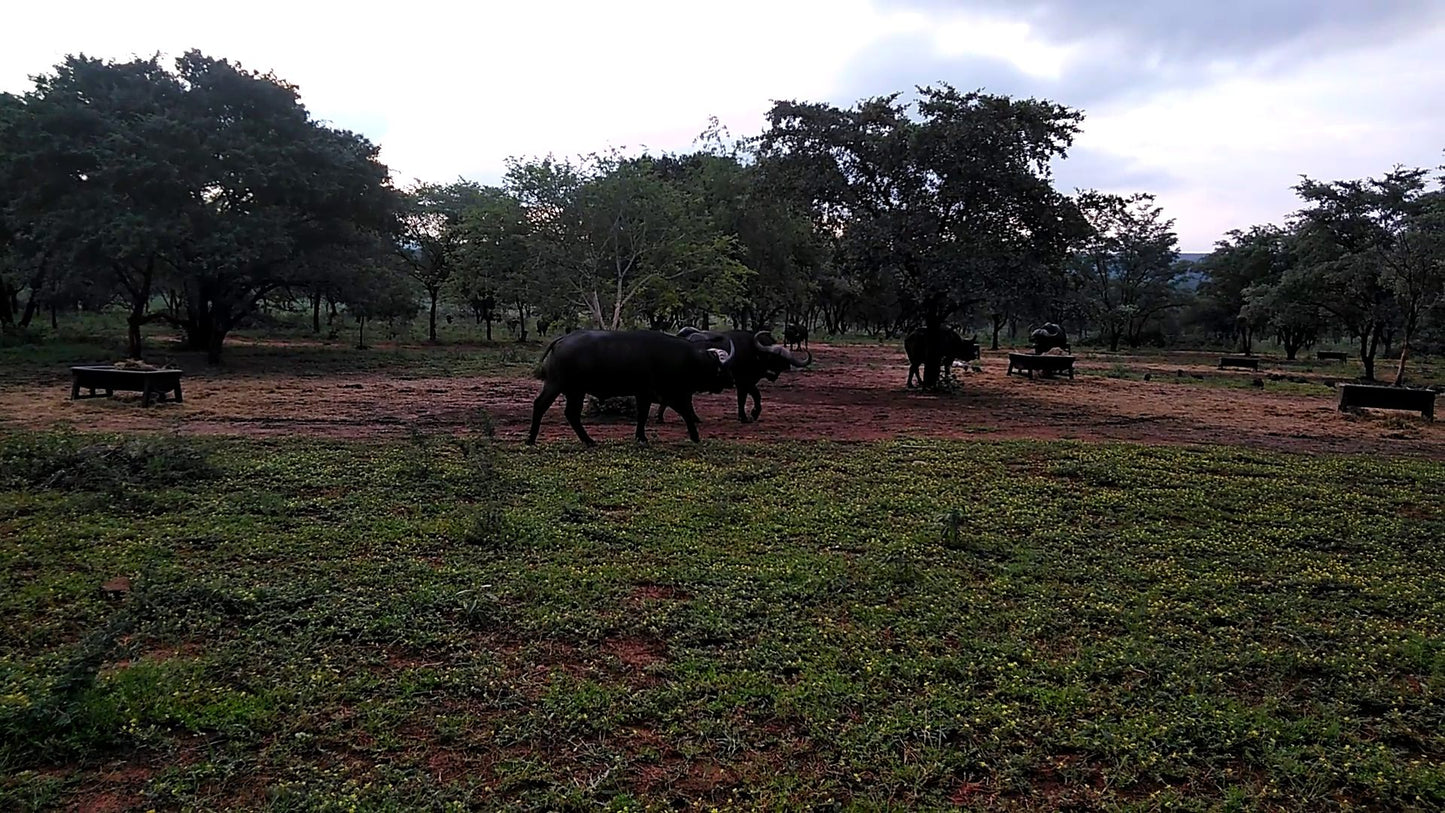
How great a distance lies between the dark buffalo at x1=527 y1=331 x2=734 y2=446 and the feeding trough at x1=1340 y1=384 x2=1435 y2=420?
48.9ft

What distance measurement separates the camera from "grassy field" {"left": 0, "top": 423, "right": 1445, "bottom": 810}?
3.42 meters

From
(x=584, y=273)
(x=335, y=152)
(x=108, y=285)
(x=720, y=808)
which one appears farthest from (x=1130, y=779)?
(x=108, y=285)

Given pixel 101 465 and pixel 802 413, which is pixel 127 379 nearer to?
pixel 101 465

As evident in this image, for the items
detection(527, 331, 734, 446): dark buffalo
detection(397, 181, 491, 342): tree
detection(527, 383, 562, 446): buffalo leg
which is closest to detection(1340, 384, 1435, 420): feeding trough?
detection(527, 331, 734, 446): dark buffalo

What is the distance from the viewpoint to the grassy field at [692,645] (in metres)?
3.42

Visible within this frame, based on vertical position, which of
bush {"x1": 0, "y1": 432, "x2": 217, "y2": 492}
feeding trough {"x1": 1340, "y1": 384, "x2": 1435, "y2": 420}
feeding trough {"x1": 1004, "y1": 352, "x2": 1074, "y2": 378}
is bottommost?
bush {"x1": 0, "y1": 432, "x2": 217, "y2": 492}

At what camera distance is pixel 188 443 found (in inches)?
384

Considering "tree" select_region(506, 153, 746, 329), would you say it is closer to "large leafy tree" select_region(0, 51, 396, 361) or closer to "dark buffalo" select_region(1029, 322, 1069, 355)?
"large leafy tree" select_region(0, 51, 396, 361)

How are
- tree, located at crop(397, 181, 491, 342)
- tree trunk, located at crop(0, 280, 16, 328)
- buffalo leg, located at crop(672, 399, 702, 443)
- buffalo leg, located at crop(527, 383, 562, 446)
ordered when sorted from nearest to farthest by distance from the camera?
1. buffalo leg, located at crop(527, 383, 562, 446)
2. buffalo leg, located at crop(672, 399, 702, 443)
3. tree trunk, located at crop(0, 280, 16, 328)
4. tree, located at crop(397, 181, 491, 342)

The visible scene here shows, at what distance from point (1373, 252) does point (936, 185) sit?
19040 mm

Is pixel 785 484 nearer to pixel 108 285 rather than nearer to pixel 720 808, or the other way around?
pixel 720 808

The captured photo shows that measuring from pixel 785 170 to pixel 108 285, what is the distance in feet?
69.5

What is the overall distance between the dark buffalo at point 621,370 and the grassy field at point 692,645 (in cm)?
270

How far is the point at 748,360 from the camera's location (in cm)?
1502
